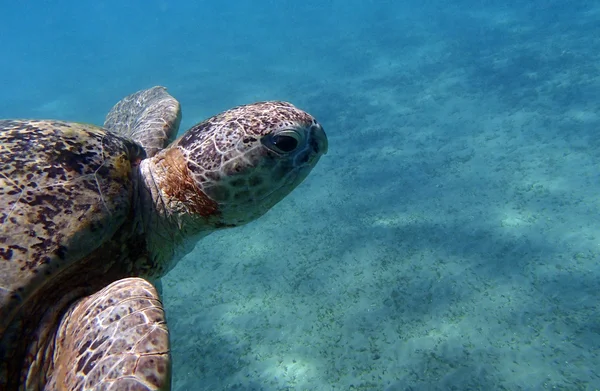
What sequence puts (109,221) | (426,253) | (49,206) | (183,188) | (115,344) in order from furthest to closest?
(426,253) < (183,188) < (109,221) < (49,206) < (115,344)

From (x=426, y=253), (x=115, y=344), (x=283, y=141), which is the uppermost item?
(x=283, y=141)

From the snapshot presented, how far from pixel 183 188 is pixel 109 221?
0.48 m

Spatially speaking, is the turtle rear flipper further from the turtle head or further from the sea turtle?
the turtle head

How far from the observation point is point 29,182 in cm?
172

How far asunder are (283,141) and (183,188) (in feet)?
2.14

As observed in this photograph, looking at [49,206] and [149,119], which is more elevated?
[49,206]

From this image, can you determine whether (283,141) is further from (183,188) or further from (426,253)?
(426,253)

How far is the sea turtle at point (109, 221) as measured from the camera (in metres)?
1.43

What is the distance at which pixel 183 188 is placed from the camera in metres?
2.21

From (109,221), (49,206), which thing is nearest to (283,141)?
(109,221)

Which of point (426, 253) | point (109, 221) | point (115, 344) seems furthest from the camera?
point (426, 253)

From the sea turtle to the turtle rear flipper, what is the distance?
34cm

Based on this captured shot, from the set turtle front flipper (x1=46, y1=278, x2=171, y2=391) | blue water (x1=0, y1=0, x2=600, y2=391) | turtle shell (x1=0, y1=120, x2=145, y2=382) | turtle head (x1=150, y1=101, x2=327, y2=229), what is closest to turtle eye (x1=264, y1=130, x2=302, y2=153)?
turtle head (x1=150, y1=101, x2=327, y2=229)

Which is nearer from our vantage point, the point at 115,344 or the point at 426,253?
the point at 115,344
